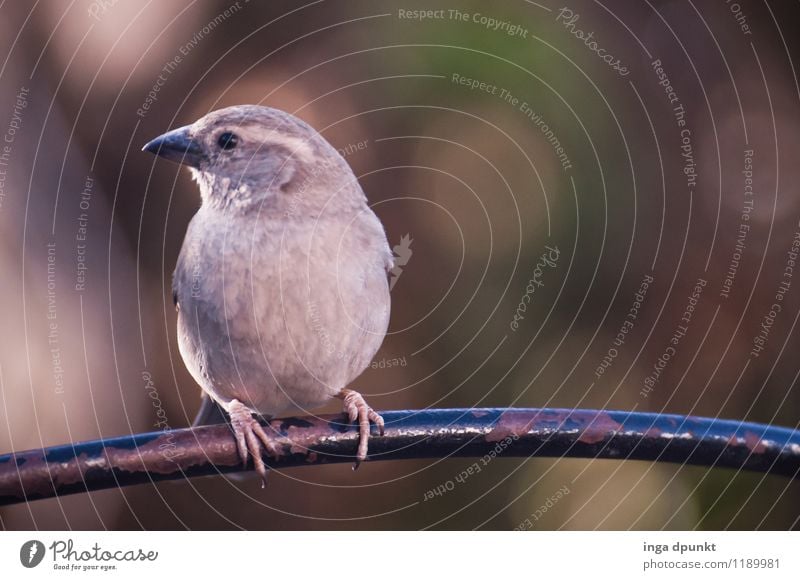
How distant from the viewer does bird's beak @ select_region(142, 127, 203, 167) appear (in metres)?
1.07

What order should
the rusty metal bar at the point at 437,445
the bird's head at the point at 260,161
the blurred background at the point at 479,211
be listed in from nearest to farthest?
1. the rusty metal bar at the point at 437,445
2. the bird's head at the point at 260,161
3. the blurred background at the point at 479,211

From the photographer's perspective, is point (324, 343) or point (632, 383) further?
point (632, 383)

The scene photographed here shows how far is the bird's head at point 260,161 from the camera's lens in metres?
1.04

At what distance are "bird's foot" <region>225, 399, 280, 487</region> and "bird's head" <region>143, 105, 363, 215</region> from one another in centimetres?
23

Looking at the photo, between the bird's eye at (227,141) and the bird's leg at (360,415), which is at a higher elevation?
the bird's eye at (227,141)

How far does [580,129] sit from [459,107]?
199 millimetres

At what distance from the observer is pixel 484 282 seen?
145cm

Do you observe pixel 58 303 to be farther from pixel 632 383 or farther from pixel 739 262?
pixel 739 262

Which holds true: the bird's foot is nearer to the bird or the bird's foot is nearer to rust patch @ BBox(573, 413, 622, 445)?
the bird

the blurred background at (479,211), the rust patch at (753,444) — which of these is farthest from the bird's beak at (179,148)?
the rust patch at (753,444)

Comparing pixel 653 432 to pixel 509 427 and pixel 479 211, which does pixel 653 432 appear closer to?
pixel 509 427

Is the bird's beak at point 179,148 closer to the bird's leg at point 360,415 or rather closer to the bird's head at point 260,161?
the bird's head at point 260,161

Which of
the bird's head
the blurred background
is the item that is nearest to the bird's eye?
the bird's head

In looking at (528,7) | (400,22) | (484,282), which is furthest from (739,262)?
(400,22)
